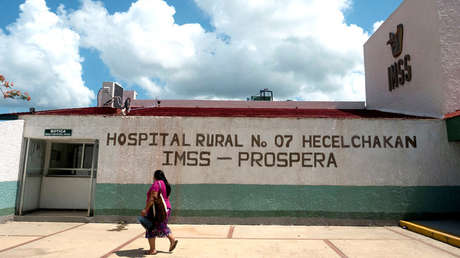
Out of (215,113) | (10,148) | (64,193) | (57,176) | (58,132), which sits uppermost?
(215,113)

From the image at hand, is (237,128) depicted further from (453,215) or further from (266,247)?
(453,215)

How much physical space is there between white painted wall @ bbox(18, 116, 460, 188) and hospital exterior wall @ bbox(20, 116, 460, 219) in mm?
28

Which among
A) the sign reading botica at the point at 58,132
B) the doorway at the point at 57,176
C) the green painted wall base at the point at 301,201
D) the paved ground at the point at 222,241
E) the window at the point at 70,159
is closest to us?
the paved ground at the point at 222,241

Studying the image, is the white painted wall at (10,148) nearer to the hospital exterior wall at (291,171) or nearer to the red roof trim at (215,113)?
the red roof trim at (215,113)

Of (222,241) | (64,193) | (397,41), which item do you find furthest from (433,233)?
(64,193)

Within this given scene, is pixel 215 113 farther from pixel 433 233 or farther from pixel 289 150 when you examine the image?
pixel 433 233

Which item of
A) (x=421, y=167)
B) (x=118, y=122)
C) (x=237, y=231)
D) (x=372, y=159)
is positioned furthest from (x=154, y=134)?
(x=421, y=167)

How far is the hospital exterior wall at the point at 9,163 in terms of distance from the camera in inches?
307

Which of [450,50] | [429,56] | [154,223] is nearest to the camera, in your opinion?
[154,223]

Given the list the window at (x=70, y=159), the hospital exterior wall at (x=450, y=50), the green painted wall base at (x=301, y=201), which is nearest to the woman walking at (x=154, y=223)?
the green painted wall base at (x=301, y=201)

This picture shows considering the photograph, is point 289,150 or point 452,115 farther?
point 289,150

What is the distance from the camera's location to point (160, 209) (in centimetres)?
536

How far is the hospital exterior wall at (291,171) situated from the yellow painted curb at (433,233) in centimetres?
42

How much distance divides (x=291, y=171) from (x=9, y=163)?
7983mm
